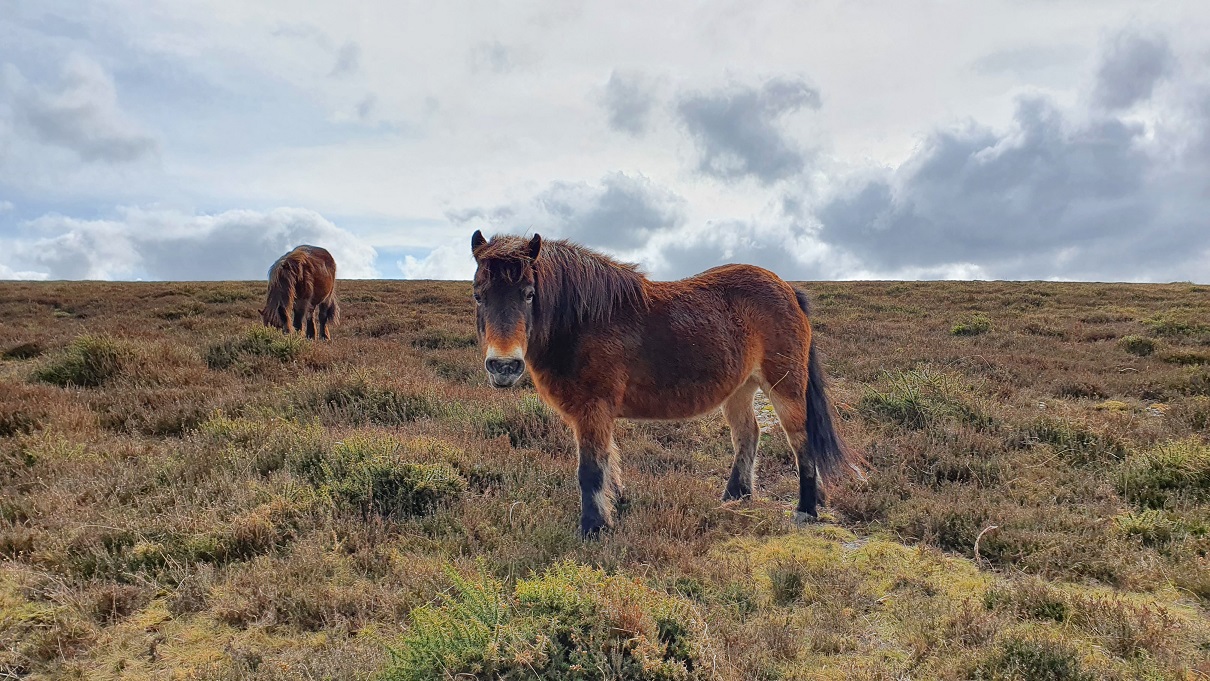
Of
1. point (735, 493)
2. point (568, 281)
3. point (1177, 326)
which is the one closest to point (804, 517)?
point (735, 493)

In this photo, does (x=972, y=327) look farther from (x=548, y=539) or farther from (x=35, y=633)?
(x=35, y=633)

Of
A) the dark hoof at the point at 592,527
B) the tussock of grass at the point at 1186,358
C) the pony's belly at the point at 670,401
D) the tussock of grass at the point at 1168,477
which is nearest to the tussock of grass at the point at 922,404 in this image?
the tussock of grass at the point at 1168,477

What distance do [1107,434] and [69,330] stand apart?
2103cm

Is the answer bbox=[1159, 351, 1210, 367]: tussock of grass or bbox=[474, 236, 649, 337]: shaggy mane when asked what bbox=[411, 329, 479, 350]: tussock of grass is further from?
bbox=[1159, 351, 1210, 367]: tussock of grass

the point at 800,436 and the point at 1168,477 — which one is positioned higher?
the point at 800,436

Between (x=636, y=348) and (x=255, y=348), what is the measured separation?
9040mm

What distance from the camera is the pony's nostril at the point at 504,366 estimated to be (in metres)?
3.81

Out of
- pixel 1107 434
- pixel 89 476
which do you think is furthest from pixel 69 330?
pixel 1107 434

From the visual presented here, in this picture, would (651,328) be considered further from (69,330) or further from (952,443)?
(69,330)

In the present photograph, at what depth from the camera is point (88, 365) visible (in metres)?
9.00

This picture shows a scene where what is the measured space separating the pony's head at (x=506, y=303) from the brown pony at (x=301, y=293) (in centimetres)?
1018

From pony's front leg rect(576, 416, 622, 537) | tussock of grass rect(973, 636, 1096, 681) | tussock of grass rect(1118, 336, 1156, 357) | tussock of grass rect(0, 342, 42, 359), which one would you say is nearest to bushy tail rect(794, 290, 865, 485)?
pony's front leg rect(576, 416, 622, 537)

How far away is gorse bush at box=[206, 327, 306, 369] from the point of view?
1046 centimetres

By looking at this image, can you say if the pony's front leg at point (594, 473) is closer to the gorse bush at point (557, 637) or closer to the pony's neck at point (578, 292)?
the pony's neck at point (578, 292)
